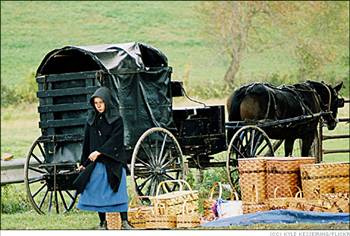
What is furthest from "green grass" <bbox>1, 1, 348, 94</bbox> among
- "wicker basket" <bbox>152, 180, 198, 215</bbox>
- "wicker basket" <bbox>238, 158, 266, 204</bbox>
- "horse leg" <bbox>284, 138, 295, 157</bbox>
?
"wicker basket" <bbox>152, 180, 198, 215</bbox>

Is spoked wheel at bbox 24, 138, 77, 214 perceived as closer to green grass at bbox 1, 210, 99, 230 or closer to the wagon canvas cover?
green grass at bbox 1, 210, 99, 230

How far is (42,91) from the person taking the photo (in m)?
10.2

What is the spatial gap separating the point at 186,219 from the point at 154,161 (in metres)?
0.68

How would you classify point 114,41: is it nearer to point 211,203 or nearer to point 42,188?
point 42,188

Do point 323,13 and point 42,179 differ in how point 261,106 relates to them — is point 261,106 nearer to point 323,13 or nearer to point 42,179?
point 323,13

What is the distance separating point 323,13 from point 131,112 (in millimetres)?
2041

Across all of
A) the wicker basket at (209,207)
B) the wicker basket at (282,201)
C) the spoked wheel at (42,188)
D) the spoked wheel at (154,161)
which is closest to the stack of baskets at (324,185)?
the wicker basket at (282,201)

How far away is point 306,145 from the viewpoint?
34.4ft

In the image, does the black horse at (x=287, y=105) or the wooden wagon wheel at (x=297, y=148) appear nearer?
the wooden wagon wheel at (x=297, y=148)

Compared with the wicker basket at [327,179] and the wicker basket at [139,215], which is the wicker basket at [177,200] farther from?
the wicker basket at [327,179]

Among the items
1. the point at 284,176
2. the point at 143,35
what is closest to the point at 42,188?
the point at 143,35

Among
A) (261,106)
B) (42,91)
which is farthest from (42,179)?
(261,106)

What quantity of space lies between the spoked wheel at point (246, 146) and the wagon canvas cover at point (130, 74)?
53cm

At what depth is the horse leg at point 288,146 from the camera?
10359 millimetres
